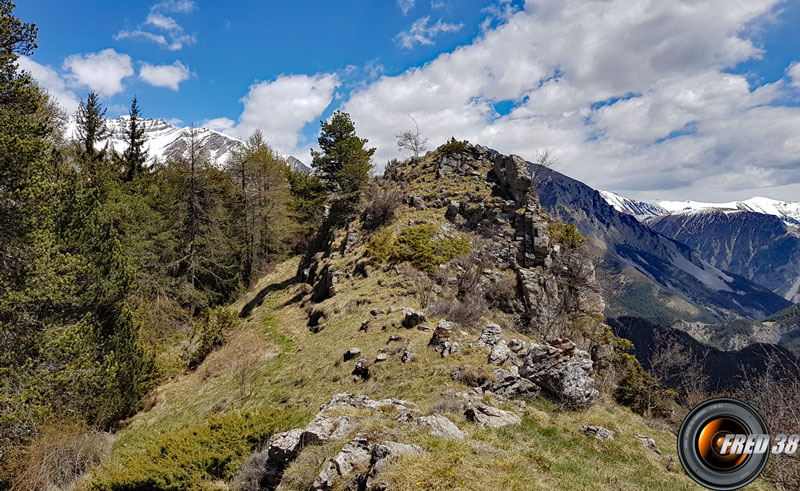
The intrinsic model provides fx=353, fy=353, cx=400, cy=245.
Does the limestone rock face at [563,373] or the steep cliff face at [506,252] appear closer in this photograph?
the limestone rock face at [563,373]

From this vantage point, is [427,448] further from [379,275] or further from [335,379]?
[379,275]

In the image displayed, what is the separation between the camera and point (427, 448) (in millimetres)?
6859

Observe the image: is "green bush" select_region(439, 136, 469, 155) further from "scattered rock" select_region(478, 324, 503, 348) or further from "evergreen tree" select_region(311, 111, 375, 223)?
"scattered rock" select_region(478, 324, 503, 348)

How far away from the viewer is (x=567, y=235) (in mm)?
29219

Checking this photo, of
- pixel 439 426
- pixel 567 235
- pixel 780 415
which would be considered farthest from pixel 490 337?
pixel 567 235

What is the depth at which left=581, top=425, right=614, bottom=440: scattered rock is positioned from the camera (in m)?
10.2

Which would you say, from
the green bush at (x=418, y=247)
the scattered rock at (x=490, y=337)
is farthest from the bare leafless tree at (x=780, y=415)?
the green bush at (x=418, y=247)

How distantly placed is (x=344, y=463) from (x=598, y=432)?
7.93 metres

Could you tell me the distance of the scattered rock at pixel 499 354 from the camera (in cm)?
1424

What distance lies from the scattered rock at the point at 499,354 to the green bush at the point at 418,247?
11.4 metres

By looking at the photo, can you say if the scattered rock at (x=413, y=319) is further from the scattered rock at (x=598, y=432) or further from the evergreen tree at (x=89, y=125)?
the evergreen tree at (x=89, y=125)

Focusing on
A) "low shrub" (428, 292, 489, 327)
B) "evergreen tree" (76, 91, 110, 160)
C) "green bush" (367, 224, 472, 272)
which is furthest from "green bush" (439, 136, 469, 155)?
"evergreen tree" (76, 91, 110, 160)

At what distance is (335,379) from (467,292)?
1215cm

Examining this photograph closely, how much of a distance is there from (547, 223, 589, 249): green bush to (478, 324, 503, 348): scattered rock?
15676mm
